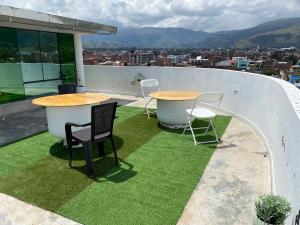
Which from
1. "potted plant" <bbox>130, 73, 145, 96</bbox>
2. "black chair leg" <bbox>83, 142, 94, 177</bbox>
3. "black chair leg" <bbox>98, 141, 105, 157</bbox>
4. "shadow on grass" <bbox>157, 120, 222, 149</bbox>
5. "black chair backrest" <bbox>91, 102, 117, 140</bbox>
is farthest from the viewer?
"potted plant" <bbox>130, 73, 145, 96</bbox>

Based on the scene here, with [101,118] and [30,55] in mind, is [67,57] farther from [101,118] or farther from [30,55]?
[101,118]

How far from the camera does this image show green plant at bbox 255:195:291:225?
191cm

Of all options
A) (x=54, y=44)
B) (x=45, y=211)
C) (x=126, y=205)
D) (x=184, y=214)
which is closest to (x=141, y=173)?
(x=126, y=205)

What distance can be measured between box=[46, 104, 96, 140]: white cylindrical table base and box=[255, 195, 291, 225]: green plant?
10.4 feet

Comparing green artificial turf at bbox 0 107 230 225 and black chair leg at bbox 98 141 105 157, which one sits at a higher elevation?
black chair leg at bbox 98 141 105 157

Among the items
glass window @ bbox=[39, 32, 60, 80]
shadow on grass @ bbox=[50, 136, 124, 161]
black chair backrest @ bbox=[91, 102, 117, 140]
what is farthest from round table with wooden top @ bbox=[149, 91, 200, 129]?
glass window @ bbox=[39, 32, 60, 80]

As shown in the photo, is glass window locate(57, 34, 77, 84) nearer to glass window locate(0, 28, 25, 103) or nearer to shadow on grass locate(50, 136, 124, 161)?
glass window locate(0, 28, 25, 103)

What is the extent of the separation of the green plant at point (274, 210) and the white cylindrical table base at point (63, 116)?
10.4 feet

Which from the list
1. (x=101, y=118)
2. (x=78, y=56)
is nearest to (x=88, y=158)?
(x=101, y=118)

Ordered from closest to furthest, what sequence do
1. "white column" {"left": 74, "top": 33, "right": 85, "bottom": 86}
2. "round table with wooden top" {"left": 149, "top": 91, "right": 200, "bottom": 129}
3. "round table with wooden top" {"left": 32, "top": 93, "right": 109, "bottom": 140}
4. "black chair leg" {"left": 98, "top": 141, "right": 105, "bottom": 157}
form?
"round table with wooden top" {"left": 32, "top": 93, "right": 109, "bottom": 140} < "black chair leg" {"left": 98, "top": 141, "right": 105, "bottom": 157} < "round table with wooden top" {"left": 149, "top": 91, "right": 200, "bottom": 129} < "white column" {"left": 74, "top": 33, "right": 85, "bottom": 86}

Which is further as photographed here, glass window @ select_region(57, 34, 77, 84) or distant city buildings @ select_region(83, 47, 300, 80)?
distant city buildings @ select_region(83, 47, 300, 80)

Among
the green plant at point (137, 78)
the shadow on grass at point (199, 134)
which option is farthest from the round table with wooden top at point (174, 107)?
the green plant at point (137, 78)

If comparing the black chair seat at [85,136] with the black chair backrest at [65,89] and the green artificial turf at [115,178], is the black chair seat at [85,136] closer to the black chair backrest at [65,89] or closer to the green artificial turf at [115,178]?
the green artificial turf at [115,178]

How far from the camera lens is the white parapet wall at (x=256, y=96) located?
2189 mm
